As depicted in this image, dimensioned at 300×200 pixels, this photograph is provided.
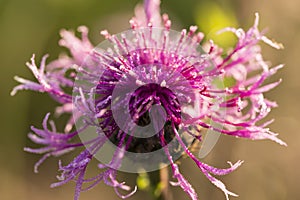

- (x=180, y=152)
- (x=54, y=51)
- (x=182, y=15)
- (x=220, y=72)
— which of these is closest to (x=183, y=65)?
(x=220, y=72)

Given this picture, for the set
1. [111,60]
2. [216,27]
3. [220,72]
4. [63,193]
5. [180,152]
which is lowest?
[180,152]

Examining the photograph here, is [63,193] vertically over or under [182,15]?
under

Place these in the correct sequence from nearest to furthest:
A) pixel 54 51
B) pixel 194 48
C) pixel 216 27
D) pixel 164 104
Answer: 1. pixel 164 104
2. pixel 194 48
3. pixel 216 27
4. pixel 54 51

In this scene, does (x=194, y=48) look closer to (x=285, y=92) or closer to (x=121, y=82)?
(x=121, y=82)

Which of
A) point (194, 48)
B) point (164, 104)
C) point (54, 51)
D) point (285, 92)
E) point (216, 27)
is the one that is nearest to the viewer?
point (164, 104)
